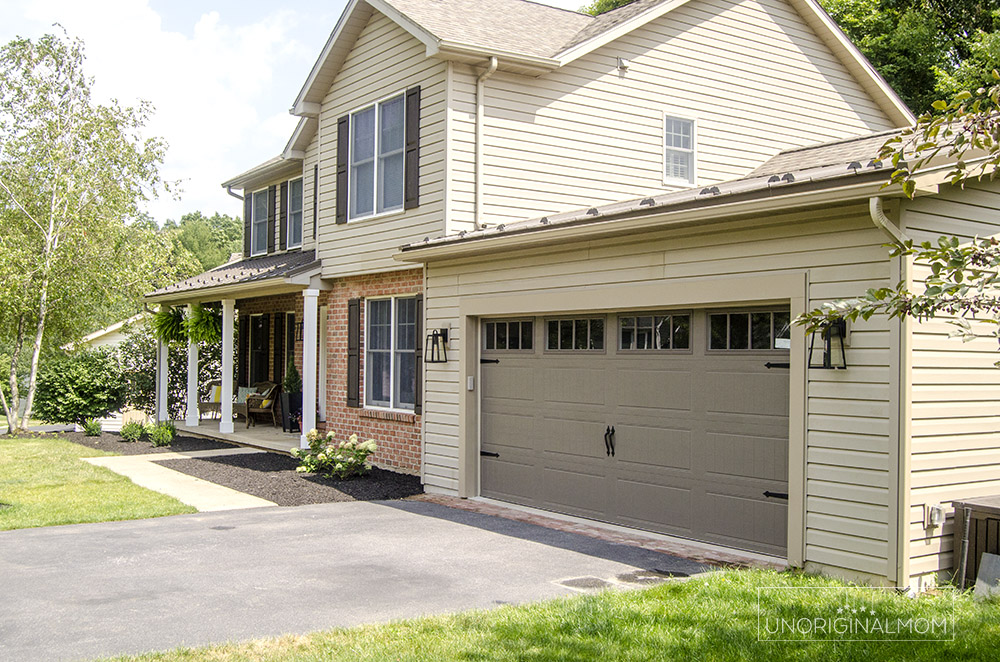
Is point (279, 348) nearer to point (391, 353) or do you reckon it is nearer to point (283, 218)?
point (283, 218)

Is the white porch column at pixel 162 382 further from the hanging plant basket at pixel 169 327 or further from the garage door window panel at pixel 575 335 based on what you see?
the garage door window panel at pixel 575 335

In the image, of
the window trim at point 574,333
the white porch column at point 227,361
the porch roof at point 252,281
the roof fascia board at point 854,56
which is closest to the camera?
the window trim at point 574,333

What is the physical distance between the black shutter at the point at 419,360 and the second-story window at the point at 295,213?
22.5 ft

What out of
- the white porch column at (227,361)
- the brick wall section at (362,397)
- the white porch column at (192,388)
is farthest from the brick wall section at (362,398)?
the white porch column at (192,388)

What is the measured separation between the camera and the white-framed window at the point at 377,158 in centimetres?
1295

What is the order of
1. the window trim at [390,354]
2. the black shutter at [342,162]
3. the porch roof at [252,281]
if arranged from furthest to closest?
the porch roof at [252,281] < the black shutter at [342,162] < the window trim at [390,354]

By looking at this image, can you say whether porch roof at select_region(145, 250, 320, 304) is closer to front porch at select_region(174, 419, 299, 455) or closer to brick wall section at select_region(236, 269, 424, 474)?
brick wall section at select_region(236, 269, 424, 474)

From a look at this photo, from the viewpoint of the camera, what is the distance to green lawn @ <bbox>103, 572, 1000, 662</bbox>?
5.15 metres

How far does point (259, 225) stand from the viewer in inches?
784

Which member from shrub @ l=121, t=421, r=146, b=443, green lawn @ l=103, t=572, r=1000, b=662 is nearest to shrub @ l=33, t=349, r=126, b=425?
shrub @ l=121, t=421, r=146, b=443

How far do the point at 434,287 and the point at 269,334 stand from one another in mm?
9366

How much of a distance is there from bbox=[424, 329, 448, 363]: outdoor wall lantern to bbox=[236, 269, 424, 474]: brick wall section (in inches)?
40.1

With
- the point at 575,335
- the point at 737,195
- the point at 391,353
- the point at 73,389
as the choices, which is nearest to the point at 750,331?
the point at 737,195

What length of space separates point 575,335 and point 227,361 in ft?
29.4
